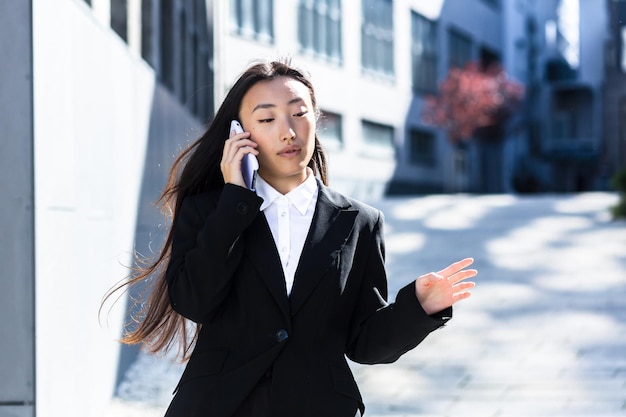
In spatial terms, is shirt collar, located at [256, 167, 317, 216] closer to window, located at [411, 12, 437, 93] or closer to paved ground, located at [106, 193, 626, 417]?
paved ground, located at [106, 193, 626, 417]

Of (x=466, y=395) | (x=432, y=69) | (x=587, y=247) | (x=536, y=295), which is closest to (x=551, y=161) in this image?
(x=432, y=69)

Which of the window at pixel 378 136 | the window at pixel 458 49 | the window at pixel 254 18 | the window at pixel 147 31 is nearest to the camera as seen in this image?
the window at pixel 147 31

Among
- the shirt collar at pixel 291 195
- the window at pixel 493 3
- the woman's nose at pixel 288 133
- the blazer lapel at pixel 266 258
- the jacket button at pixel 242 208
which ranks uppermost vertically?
the window at pixel 493 3

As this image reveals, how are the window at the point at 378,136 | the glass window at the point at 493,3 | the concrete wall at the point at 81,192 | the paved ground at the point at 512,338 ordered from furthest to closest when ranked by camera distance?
1. the glass window at the point at 493,3
2. the window at the point at 378,136
3. the paved ground at the point at 512,338
4. the concrete wall at the point at 81,192

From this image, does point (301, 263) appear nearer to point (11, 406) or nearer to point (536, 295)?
point (11, 406)

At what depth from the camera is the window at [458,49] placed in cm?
4600

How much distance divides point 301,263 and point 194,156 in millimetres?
446

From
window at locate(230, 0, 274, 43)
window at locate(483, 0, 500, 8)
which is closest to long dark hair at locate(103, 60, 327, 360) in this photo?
window at locate(230, 0, 274, 43)

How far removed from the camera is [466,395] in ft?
24.9

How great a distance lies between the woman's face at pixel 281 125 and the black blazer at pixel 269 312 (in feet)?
0.45

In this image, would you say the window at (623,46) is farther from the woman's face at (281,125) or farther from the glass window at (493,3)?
the woman's face at (281,125)

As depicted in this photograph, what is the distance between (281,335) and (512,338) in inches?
288

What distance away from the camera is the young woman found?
2.61m

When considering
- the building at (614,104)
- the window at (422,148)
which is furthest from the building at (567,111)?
the window at (422,148)
